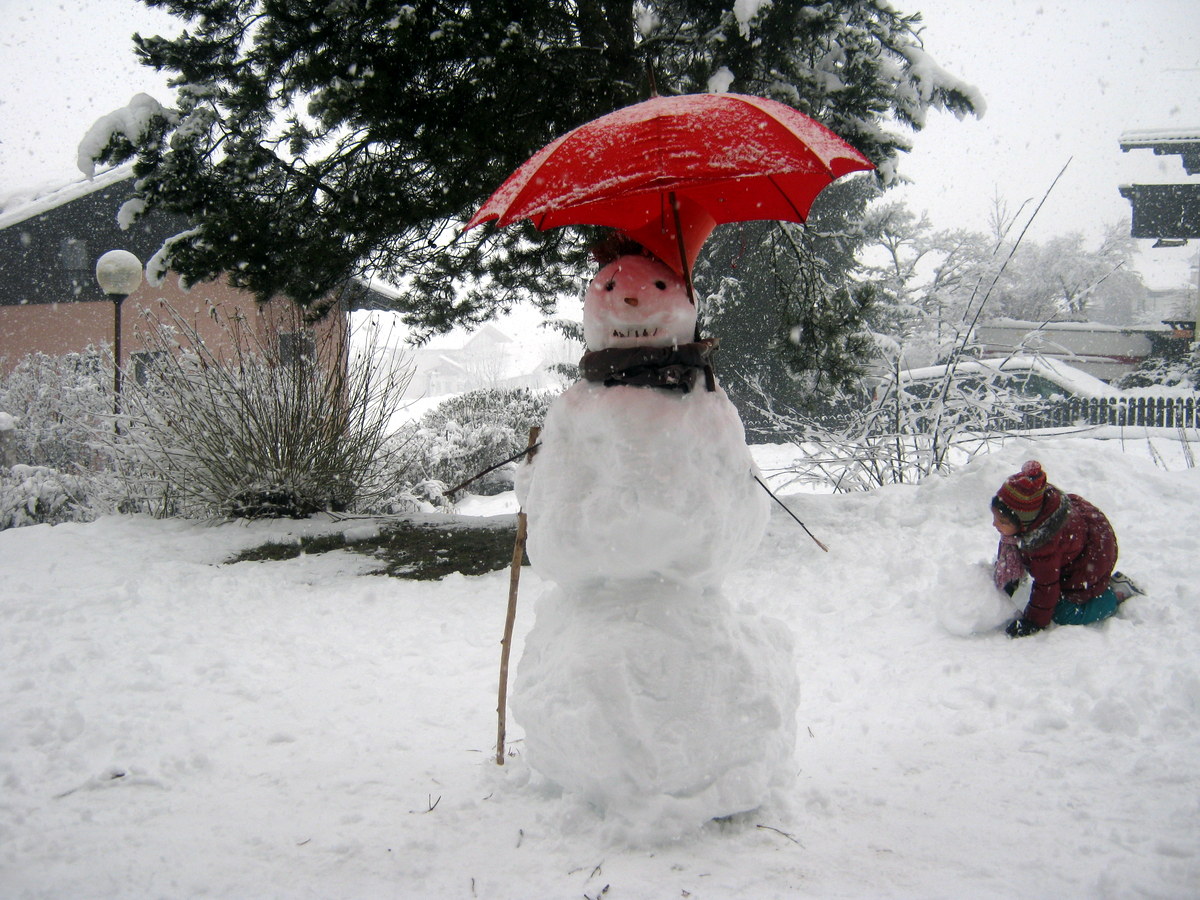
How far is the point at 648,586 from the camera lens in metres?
2.37

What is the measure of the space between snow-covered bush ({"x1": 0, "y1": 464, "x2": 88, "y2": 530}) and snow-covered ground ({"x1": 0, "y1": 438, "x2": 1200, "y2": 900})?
348cm

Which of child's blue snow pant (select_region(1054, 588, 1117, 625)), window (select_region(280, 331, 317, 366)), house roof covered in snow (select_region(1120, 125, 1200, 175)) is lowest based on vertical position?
child's blue snow pant (select_region(1054, 588, 1117, 625))

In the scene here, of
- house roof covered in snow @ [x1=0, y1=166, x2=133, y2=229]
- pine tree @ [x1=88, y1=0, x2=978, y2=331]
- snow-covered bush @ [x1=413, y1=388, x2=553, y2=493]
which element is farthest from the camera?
house roof covered in snow @ [x1=0, y1=166, x2=133, y2=229]

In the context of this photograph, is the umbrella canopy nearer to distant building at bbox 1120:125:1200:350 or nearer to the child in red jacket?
the child in red jacket

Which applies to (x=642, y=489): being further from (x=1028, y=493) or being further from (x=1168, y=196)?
(x=1168, y=196)

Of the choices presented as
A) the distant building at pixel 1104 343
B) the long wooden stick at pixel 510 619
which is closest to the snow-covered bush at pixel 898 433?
the long wooden stick at pixel 510 619

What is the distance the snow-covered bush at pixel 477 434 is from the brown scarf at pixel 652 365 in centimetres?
929

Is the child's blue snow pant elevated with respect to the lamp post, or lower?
lower

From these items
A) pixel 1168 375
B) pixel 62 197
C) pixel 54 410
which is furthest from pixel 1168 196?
pixel 62 197

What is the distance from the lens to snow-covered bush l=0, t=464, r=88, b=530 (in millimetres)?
8242

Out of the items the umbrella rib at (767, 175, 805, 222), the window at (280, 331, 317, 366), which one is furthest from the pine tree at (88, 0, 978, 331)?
the umbrella rib at (767, 175, 805, 222)

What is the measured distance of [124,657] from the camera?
3.78 m

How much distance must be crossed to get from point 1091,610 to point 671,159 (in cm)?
329

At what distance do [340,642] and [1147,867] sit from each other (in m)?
3.91
